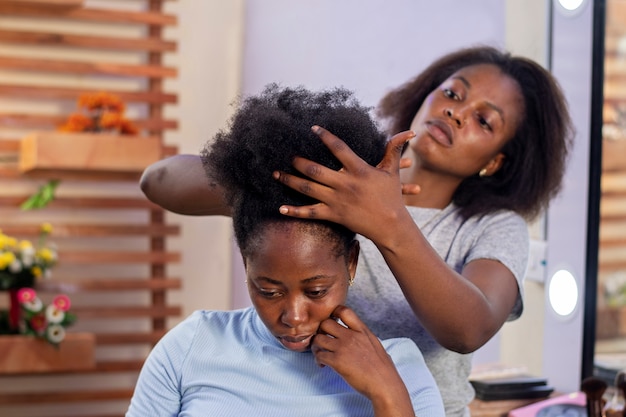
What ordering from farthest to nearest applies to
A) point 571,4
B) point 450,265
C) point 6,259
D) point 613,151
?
1. point 6,259
2. point 571,4
3. point 613,151
4. point 450,265

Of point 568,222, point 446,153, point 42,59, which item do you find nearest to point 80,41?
point 42,59

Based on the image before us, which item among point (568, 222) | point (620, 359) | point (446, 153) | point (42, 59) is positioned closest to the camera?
point (446, 153)

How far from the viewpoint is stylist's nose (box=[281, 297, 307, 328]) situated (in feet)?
4.25

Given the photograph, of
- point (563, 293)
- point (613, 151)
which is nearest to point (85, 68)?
point (563, 293)

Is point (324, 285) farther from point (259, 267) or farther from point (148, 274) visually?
point (148, 274)

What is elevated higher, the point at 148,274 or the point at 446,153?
the point at 446,153

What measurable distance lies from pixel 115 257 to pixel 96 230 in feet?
0.51

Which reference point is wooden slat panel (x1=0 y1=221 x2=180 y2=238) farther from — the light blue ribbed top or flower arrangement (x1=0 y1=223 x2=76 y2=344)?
the light blue ribbed top

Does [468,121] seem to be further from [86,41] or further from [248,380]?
[86,41]

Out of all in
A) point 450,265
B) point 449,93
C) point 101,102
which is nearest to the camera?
point 450,265

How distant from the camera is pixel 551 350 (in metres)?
2.57

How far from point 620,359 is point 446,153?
797 mm

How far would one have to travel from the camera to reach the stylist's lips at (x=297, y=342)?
1.35 metres

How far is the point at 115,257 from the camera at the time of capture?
4.29m
